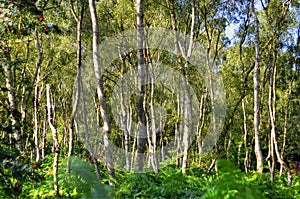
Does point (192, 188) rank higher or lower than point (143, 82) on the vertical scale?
lower

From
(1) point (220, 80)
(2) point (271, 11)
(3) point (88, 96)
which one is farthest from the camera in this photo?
(3) point (88, 96)

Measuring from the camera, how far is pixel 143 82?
1223 cm

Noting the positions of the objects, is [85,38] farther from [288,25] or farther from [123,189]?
[123,189]

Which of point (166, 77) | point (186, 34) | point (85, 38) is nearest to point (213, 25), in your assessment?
point (186, 34)

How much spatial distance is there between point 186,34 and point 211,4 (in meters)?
1.90

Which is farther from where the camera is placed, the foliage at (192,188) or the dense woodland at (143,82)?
the dense woodland at (143,82)

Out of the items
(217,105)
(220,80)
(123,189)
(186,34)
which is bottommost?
(123,189)

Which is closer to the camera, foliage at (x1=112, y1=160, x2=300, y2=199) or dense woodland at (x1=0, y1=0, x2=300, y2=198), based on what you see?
foliage at (x1=112, y1=160, x2=300, y2=199)

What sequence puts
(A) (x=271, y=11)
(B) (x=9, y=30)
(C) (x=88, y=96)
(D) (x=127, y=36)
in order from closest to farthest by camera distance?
(B) (x=9, y=30) → (A) (x=271, y=11) → (D) (x=127, y=36) → (C) (x=88, y=96)

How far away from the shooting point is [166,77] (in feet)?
86.8

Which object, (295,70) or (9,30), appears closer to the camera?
(9,30)

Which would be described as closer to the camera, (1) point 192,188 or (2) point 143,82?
(1) point 192,188

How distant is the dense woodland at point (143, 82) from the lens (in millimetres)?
5312

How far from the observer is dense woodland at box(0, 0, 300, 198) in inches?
209
